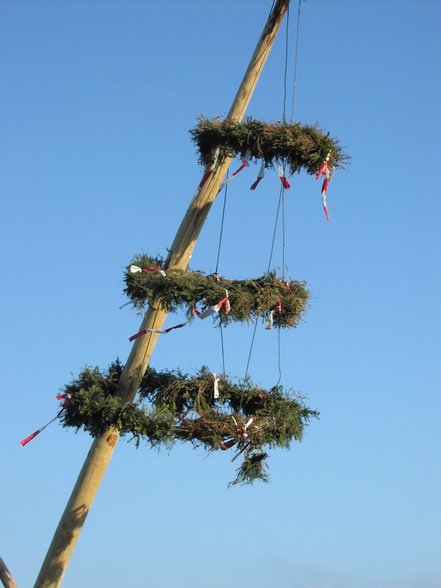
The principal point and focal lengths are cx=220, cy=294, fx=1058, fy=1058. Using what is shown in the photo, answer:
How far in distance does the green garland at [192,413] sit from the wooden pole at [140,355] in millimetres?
196

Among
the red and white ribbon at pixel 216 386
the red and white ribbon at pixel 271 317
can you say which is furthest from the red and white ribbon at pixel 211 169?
the red and white ribbon at pixel 216 386

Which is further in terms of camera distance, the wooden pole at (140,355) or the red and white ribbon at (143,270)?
the red and white ribbon at (143,270)

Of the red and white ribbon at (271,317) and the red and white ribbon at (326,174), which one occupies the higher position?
the red and white ribbon at (326,174)

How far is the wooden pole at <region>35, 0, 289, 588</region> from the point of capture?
10.6 metres

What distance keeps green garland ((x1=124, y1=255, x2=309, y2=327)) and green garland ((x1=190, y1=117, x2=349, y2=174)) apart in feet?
4.04

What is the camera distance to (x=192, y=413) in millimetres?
10742

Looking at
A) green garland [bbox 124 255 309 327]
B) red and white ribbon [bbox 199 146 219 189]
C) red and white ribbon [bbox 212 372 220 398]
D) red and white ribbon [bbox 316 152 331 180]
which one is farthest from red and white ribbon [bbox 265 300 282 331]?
red and white ribbon [bbox 199 146 219 189]

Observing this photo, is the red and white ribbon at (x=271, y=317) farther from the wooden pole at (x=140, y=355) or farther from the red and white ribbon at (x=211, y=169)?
the red and white ribbon at (x=211, y=169)

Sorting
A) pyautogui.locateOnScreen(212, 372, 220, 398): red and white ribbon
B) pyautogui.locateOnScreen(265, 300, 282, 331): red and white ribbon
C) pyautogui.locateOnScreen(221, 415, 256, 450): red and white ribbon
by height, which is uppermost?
pyautogui.locateOnScreen(265, 300, 282, 331): red and white ribbon

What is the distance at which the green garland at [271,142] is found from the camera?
10.8m

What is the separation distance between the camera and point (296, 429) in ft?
35.1

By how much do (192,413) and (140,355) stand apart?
0.86 m

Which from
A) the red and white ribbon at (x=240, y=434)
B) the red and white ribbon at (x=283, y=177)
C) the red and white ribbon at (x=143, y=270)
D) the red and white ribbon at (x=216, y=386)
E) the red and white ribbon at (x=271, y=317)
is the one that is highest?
the red and white ribbon at (x=283, y=177)

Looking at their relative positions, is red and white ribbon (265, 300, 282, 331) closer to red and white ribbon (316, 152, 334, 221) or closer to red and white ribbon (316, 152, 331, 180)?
red and white ribbon (316, 152, 334, 221)
